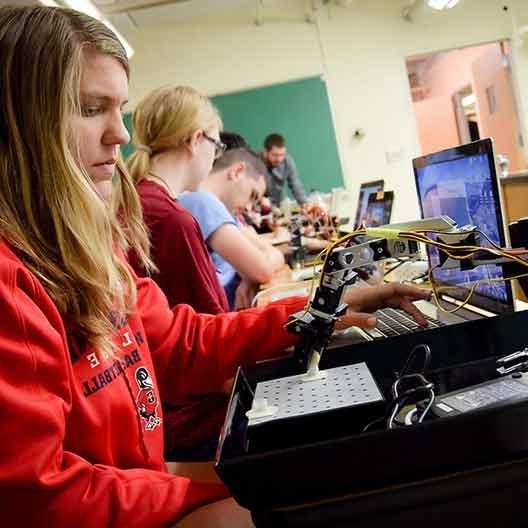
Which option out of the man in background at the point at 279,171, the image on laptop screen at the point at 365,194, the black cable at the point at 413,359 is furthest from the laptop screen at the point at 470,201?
the man in background at the point at 279,171

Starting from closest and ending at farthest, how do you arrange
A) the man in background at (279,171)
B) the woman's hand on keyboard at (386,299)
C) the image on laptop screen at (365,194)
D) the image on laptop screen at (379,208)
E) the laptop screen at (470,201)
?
the laptop screen at (470,201)
the woman's hand on keyboard at (386,299)
the image on laptop screen at (379,208)
the image on laptop screen at (365,194)
the man in background at (279,171)

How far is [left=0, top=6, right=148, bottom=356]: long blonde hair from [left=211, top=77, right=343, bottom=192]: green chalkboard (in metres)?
5.02

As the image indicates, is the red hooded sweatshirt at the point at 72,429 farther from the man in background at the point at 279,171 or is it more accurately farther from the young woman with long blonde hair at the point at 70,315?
the man in background at the point at 279,171

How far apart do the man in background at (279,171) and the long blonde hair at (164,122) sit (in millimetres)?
3504

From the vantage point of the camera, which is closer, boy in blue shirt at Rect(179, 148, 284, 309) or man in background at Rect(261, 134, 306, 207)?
boy in blue shirt at Rect(179, 148, 284, 309)

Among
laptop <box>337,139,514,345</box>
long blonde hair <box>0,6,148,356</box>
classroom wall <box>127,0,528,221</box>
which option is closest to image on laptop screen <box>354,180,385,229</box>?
laptop <box>337,139,514,345</box>

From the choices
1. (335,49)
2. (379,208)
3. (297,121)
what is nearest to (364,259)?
(379,208)

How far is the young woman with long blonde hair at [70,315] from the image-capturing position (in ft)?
1.84

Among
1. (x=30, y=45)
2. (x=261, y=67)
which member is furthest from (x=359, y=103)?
(x=30, y=45)

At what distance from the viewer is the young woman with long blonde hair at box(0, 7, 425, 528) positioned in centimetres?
56

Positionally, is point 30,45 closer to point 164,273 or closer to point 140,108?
point 164,273

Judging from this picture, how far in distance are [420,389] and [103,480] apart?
0.35 m

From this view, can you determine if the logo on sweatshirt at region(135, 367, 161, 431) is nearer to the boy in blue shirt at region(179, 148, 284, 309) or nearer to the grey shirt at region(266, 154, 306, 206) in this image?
the boy in blue shirt at region(179, 148, 284, 309)

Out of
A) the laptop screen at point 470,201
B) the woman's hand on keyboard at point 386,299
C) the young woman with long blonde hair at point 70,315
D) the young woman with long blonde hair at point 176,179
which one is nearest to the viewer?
the young woman with long blonde hair at point 70,315
